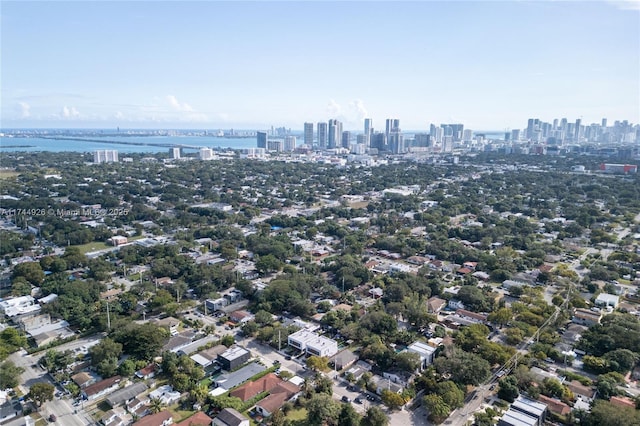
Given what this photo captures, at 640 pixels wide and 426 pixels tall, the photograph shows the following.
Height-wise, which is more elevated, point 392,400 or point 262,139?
point 262,139

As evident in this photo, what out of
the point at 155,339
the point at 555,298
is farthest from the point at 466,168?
the point at 155,339

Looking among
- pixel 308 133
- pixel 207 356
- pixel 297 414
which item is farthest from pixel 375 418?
pixel 308 133

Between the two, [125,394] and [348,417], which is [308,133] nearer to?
[125,394]

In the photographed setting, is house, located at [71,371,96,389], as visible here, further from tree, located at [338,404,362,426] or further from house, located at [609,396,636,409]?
house, located at [609,396,636,409]

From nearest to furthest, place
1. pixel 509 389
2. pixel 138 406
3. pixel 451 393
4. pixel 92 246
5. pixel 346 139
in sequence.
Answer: pixel 451 393
pixel 138 406
pixel 509 389
pixel 92 246
pixel 346 139

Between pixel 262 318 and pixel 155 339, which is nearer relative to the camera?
pixel 155 339

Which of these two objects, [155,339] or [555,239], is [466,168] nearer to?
[555,239]
